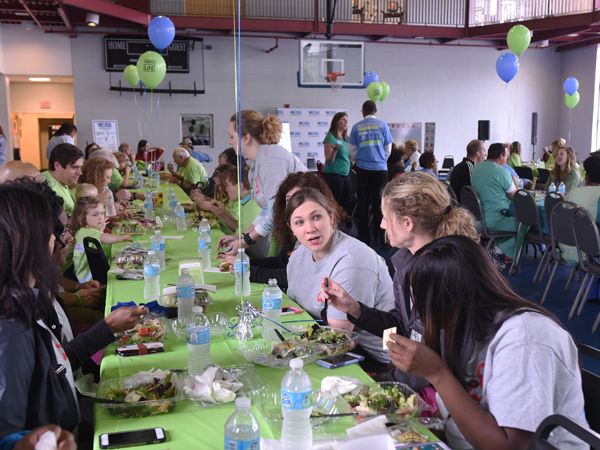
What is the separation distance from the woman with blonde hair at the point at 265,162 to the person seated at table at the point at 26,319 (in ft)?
7.03

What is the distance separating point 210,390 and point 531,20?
12715 millimetres

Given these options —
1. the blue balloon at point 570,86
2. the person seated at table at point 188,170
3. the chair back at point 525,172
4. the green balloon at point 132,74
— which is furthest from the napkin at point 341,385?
the blue balloon at point 570,86

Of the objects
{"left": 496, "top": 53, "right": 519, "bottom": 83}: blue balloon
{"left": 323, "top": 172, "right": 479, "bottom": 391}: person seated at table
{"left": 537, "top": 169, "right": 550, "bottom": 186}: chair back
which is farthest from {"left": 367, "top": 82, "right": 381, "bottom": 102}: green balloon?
{"left": 323, "top": 172, "right": 479, "bottom": 391}: person seated at table

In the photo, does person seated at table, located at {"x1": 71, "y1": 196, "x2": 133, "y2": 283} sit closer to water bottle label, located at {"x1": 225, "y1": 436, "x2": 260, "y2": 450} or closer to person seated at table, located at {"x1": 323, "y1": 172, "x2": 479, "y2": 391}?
person seated at table, located at {"x1": 323, "y1": 172, "x2": 479, "y2": 391}

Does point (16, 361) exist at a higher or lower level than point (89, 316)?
higher

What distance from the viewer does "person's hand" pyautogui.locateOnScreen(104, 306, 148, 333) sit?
182 cm

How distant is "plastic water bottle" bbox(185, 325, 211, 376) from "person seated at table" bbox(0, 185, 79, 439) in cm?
39

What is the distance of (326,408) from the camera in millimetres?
1382

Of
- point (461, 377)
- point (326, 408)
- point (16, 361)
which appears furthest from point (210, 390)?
point (461, 377)

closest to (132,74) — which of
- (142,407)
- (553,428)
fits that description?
(142,407)

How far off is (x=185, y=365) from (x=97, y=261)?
1.98 m

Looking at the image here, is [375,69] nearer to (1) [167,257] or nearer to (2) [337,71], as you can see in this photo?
(2) [337,71]

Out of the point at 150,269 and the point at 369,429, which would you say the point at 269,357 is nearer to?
the point at 369,429

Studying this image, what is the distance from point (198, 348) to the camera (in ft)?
5.50
